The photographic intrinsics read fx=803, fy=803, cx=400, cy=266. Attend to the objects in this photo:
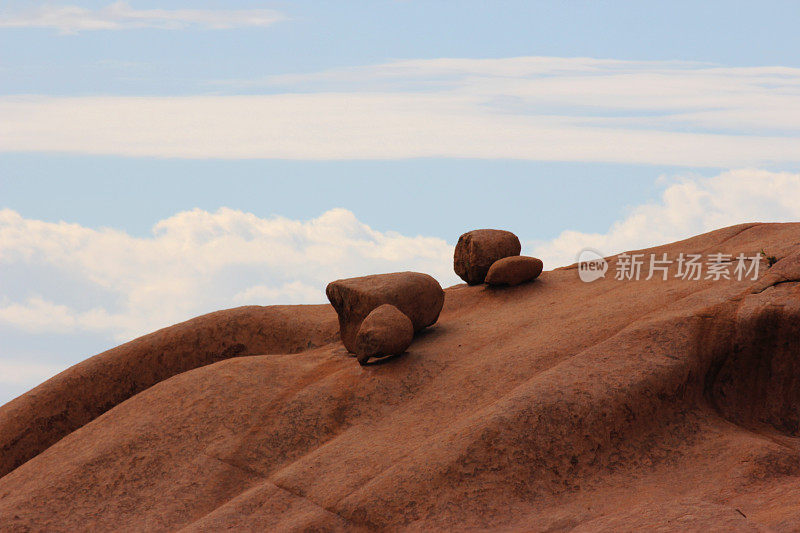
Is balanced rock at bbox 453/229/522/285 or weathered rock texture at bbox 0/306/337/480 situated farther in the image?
balanced rock at bbox 453/229/522/285

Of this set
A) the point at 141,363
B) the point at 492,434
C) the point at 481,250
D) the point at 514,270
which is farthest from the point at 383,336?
the point at 141,363

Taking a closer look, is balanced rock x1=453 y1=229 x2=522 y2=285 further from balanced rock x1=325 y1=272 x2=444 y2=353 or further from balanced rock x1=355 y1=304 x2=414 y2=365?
balanced rock x1=355 y1=304 x2=414 y2=365

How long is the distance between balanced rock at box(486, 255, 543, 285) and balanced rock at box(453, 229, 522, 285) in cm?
77

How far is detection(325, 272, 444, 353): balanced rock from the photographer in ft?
48.8

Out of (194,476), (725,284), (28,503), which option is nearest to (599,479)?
(725,284)

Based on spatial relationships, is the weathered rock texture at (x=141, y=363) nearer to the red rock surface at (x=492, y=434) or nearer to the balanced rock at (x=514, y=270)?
the red rock surface at (x=492, y=434)

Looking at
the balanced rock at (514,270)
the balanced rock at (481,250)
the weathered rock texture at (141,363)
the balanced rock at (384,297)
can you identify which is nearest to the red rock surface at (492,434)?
the balanced rock at (384,297)

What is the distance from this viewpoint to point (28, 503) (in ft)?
40.0

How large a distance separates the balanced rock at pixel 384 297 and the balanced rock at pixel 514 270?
2064 mm

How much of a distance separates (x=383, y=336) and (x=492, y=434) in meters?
3.48

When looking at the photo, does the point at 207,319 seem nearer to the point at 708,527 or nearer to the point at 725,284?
the point at 725,284

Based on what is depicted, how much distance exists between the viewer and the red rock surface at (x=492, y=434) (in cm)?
980

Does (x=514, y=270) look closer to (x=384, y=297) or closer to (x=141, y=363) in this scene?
(x=384, y=297)

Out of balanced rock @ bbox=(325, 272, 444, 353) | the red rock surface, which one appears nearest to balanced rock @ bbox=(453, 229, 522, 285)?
balanced rock @ bbox=(325, 272, 444, 353)
